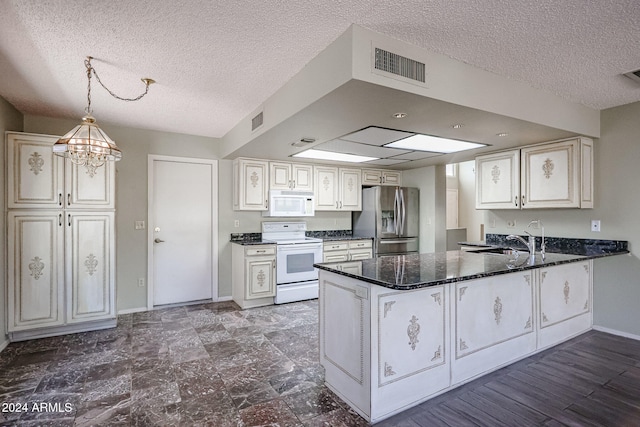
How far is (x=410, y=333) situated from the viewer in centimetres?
212

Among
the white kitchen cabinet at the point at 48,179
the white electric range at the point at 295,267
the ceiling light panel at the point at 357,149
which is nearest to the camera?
the white kitchen cabinet at the point at 48,179

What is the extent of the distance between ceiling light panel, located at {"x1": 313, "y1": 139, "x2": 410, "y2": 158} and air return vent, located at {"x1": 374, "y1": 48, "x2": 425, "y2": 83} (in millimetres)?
1462

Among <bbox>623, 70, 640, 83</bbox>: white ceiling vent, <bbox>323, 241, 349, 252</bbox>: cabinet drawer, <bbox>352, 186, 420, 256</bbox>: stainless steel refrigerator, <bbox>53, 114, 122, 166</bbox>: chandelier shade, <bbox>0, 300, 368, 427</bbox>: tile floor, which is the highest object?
<bbox>623, 70, 640, 83</bbox>: white ceiling vent

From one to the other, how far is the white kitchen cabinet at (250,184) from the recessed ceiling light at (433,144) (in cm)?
191

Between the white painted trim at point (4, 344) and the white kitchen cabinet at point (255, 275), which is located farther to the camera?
the white kitchen cabinet at point (255, 275)

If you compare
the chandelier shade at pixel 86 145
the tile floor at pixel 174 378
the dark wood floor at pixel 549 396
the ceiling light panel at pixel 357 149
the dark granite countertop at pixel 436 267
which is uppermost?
the ceiling light panel at pixel 357 149

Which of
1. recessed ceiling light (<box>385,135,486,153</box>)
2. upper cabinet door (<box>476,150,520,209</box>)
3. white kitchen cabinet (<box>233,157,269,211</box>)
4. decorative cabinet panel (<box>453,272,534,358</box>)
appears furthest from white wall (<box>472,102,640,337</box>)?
white kitchen cabinet (<box>233,157,269,211</box>)

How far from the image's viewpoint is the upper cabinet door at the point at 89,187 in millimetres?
3467

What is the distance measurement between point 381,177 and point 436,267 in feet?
11.7

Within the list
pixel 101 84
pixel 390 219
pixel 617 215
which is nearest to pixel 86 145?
pixel 101 84

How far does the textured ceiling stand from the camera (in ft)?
5.96

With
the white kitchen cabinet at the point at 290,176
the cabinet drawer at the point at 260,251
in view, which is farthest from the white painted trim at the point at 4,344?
the white kitchen cabinet at the point at 290,176

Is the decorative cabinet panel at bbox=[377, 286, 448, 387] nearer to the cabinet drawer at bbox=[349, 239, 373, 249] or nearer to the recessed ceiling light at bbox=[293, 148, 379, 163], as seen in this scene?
the recessed ceiling light at bbox=[293, 148, 379, 163]

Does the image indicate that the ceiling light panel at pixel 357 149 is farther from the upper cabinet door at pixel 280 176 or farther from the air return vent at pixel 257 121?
the upper cabinet door at pixel 280 176
